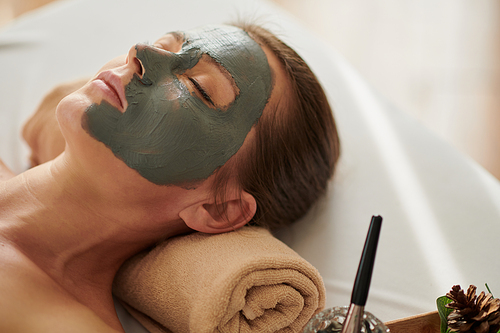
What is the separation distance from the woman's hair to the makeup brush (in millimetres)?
412

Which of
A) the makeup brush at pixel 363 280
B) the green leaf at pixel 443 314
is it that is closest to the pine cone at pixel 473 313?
the green leaf at pixel 443 314

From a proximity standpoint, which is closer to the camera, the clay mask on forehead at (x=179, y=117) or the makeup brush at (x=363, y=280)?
the makeup brush at (x=363, y=280)

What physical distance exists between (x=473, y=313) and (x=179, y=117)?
0.63m

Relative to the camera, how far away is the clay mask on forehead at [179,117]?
885mm

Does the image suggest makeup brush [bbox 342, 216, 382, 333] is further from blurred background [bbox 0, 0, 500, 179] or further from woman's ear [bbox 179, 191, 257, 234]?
blurred background [bbox 0, 0, 500, 179]

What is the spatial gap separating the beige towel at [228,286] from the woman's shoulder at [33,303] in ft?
0.44

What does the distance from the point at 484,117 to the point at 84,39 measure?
2.07m

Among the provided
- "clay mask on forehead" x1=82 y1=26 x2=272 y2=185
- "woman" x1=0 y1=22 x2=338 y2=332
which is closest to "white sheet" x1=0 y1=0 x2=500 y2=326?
"woman" x1=0 y1=22 x2=338 y2=332

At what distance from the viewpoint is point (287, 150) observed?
103 centimetres

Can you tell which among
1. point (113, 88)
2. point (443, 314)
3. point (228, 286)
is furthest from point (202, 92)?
point (443, 314)

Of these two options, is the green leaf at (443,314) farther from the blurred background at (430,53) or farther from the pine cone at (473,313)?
the blurred background at (430,53)

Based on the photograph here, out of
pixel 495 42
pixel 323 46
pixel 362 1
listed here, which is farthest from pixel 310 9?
pixel 323 46

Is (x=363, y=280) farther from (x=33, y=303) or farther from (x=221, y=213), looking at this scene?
(x=33, y=303)

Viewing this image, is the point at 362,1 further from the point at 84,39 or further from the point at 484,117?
the point at 84,39
